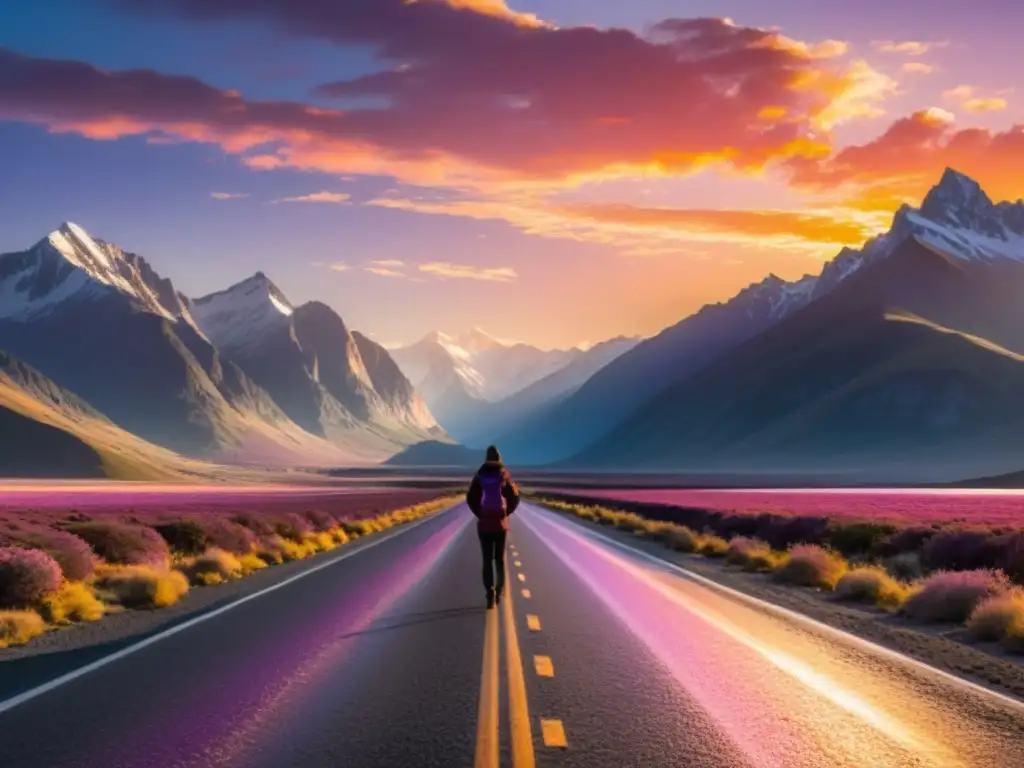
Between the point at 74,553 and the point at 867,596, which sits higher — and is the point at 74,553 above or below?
above

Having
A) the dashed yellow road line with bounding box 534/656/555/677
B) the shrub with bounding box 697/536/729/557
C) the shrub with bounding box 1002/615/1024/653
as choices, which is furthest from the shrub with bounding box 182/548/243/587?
the shrub with bounding box 697/536/729/557

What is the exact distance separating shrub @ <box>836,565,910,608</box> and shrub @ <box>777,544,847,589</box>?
1764 mm

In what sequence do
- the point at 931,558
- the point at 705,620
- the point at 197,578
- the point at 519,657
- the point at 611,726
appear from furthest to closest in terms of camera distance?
1. the point at 931,558
2. the point at 197,578
3. the point at 705,620
4. the point at 519,657
5. the point at 611,726

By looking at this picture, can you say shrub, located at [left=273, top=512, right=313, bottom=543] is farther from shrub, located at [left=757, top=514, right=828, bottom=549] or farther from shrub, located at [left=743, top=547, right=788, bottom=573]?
shrub, located at [left=757, top=514, right=828, bottom=549]

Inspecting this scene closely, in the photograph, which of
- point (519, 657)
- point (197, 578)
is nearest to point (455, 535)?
point (197, 578)

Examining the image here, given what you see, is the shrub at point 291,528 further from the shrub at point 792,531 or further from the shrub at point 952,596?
the shrub at point 952,596

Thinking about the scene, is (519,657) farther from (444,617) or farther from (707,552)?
(707,552)

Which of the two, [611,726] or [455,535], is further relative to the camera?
[455,535]

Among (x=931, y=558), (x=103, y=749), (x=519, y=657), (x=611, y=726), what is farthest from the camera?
(x=931, y=558)

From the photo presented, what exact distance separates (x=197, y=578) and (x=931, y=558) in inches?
620

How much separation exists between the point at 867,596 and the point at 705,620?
198 inches

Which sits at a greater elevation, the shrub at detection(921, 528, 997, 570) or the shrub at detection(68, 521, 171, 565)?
the shrub at detection(68, 521, 171, 565)

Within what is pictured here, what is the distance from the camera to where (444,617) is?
51.0 ft

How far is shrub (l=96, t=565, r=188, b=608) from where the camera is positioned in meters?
17.0
